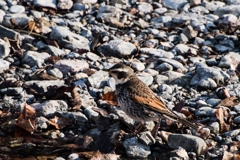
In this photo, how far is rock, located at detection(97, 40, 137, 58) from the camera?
40.0ft

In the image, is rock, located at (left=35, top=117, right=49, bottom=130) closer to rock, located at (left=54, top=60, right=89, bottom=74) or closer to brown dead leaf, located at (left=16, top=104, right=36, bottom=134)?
brown dead leaf, located at (left=16, top=104, right=36, bottom=134)

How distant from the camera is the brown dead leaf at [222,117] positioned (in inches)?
387

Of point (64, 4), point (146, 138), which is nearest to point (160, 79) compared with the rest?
point (146, 138)

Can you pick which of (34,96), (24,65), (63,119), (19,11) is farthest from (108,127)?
(19,11)

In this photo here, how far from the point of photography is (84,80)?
36.0 ft

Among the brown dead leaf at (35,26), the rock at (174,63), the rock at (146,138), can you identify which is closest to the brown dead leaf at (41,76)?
the brown dead leaf at (35,26)

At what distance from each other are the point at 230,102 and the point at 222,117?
0.74 m

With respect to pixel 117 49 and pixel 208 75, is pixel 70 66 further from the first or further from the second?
pixel 208 75

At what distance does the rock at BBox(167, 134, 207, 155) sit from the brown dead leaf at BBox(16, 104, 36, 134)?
2182 millimetres

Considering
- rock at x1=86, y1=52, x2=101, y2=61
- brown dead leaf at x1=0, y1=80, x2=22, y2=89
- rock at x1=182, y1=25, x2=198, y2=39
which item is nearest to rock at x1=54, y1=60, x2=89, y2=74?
rock at x1=86, y1=52, x2=101, y2=61

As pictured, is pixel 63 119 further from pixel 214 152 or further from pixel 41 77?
pixel 214 152

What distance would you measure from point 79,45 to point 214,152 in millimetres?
4244

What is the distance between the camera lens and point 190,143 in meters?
9.01

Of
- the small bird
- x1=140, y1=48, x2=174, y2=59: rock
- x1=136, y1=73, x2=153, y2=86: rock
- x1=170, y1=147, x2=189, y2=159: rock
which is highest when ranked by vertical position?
the small bird
